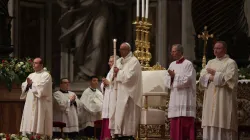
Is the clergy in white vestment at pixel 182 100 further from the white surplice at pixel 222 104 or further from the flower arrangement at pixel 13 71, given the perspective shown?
the flower arrangement at pixel 13 71

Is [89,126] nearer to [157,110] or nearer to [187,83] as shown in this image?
[157,110]

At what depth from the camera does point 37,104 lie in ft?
46.3

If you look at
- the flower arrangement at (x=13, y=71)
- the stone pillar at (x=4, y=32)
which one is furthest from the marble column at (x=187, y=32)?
the stone pillar at (x=4, y=32)

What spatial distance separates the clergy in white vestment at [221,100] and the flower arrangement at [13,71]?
429cm

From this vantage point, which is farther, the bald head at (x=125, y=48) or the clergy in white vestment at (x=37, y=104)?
the clergy in white vestment at (x=37, y=104)

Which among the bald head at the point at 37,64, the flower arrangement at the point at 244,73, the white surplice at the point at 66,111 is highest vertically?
the bald head at the point at 37,64

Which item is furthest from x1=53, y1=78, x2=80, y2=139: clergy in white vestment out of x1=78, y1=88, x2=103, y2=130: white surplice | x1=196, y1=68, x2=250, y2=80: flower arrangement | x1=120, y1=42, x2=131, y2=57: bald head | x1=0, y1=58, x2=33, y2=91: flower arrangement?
x1=196, y1=68, x2=250, y2=80: flower arrangement

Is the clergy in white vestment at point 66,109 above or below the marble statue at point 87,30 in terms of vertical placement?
below

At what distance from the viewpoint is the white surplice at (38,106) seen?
45.9 feet

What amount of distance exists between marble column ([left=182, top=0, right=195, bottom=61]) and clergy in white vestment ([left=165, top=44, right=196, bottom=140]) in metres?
4.78

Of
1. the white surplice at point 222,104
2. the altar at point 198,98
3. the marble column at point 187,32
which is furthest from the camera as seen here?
the marble column at point 187,32

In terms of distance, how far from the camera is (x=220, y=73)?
11969mm

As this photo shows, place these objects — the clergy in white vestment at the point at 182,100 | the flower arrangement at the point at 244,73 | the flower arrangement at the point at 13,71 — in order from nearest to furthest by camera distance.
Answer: the clergy in white vestment at the point at 182,100 → the flower arrangement at the point at 244,73 → the flower arrangement at the point at 13,71

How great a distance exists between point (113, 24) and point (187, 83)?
21.5ft
